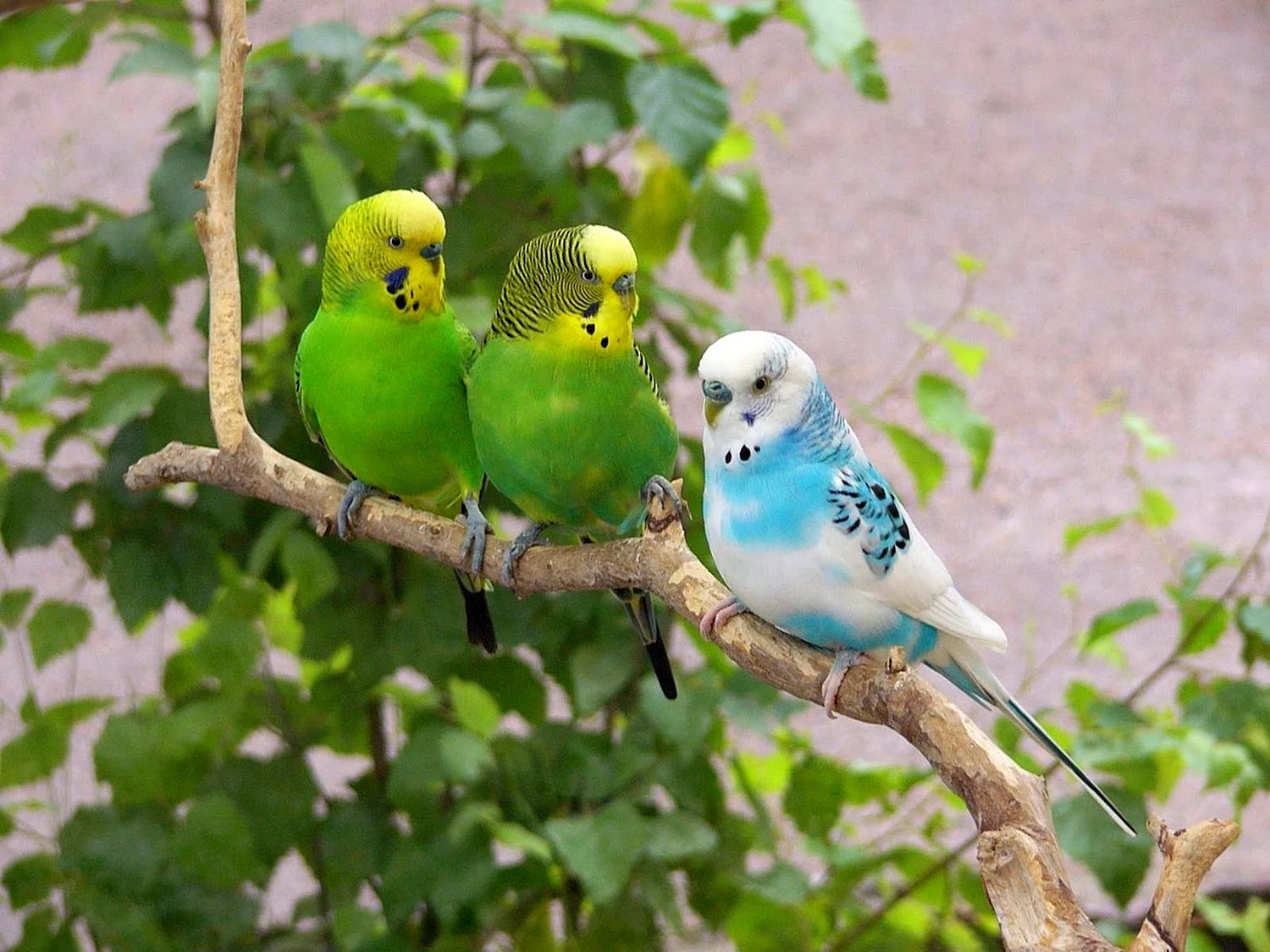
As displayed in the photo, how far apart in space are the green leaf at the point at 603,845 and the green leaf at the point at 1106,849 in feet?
1.21

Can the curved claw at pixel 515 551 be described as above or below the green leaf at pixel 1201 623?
above

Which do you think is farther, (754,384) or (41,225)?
(41,225)

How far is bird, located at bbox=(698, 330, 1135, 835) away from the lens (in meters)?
0.70

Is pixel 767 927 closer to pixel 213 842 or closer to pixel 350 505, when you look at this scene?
pixel 213 842

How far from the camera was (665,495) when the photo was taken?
81 cm

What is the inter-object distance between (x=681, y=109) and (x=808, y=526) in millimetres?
600

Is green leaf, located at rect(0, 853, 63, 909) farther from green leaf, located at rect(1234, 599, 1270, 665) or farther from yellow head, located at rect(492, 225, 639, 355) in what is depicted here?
green leaf, located at rect(1234, 599, 1270, 665)

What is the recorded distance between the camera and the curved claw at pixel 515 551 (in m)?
0.88

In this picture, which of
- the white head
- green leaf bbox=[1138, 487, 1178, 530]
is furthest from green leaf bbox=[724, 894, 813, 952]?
the white head

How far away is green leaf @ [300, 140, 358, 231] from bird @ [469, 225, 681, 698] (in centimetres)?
32

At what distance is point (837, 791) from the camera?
4.67 ft

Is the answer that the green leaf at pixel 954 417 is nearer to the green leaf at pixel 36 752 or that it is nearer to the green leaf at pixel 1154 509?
the green leaf at pixel 1154 509

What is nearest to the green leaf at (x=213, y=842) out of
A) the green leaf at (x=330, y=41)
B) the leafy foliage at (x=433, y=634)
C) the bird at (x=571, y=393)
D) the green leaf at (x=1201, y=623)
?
the leafy foliage at (x=433, y=634)

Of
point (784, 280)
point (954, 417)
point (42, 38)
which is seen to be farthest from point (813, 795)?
point (42, 38)
